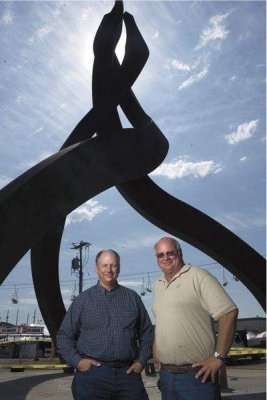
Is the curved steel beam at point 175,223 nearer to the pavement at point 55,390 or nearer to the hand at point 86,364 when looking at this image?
the pavement at point 55,390

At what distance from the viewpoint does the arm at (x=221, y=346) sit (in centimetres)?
252

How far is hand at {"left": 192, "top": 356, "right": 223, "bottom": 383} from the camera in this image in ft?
8.26

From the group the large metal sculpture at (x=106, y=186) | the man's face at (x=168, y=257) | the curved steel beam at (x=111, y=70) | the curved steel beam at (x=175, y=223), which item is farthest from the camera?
the curved steel beam at (x=175, y=223)

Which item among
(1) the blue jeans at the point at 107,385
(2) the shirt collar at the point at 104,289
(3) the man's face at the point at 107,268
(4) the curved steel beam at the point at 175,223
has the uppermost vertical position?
(4) the curved steel beam at the point at 175,223

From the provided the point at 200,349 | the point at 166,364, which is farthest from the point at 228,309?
the point at 166,364

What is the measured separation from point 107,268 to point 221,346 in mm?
943

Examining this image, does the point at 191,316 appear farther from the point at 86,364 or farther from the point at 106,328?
the point at 86,364

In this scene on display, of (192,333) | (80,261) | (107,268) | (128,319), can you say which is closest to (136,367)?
(128,319)

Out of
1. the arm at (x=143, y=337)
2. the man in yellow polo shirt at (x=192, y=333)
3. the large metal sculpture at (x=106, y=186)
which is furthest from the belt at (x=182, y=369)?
the large metal sculpture at (x=106, y=186)

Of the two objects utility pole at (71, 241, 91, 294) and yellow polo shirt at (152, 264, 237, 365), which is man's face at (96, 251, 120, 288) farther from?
Result: utility pole at (71, 241, 91, 294)

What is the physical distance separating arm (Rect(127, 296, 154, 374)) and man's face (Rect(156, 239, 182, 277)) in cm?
39

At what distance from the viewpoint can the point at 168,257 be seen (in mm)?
2850

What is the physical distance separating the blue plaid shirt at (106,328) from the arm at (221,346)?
48 cm

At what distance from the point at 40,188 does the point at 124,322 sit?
4241 millimetres
